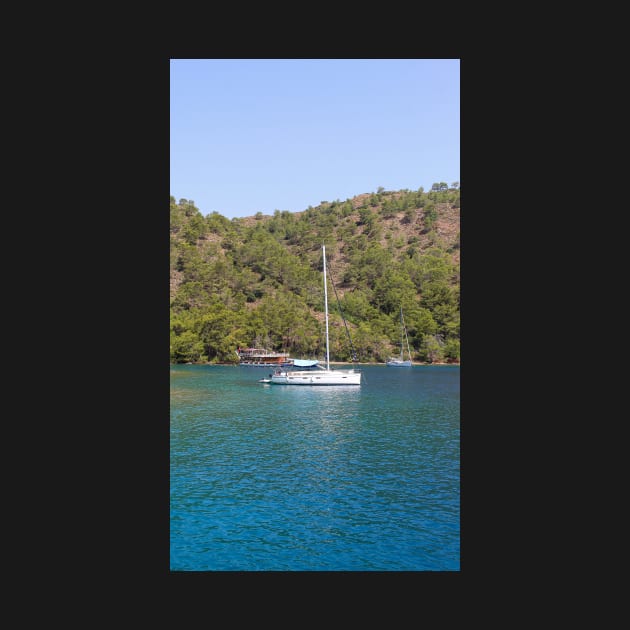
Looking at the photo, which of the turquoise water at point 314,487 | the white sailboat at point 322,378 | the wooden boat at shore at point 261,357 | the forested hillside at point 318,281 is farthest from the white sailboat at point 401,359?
the turquoise water at point 314,487

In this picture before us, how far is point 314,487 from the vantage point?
1391cm

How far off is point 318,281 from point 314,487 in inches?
2646

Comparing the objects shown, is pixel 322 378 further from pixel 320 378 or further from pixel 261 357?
pixel 261 357

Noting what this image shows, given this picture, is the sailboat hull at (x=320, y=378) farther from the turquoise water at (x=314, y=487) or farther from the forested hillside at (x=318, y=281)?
the forested hillside at (x=318, y=281)

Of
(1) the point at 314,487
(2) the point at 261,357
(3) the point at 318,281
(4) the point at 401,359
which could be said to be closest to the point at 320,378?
(1) the point at 314,487

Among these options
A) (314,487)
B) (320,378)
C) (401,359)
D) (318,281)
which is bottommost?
(314,487)

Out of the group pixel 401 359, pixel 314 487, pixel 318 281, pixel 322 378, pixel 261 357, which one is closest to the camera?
pixel 314 487

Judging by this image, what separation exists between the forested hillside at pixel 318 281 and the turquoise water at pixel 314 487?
3557 cm

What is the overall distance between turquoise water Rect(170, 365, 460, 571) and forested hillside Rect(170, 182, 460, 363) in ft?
117
